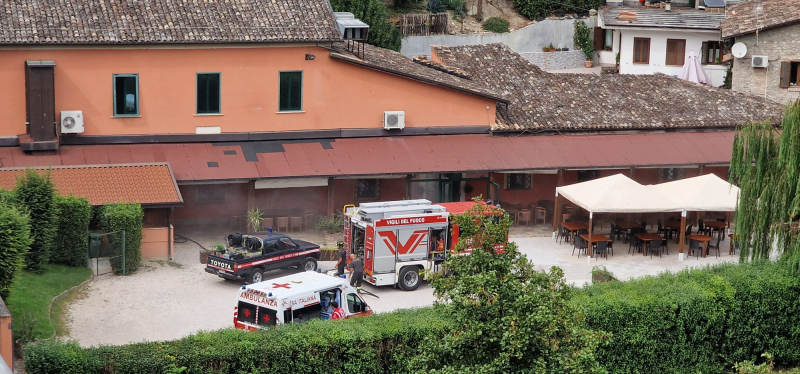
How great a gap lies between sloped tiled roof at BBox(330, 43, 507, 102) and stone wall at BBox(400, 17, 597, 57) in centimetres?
1476

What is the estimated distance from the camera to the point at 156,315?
85.3ft

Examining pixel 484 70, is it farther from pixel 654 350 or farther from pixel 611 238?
pixel 654 350

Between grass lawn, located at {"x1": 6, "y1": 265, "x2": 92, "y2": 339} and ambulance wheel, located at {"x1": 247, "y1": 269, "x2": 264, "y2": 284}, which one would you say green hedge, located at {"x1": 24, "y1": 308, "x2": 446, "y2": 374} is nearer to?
grass lawn, located at {"x1": 6, "y1": 265, "x2": 92, "y2": 339}

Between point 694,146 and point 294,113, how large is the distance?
13.6 m

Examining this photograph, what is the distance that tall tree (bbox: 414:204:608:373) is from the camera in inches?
570

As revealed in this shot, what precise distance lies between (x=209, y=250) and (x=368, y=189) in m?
6.43

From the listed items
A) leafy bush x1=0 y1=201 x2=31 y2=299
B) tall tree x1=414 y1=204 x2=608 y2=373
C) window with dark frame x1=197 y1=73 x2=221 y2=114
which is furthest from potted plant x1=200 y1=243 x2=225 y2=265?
tall tree x1=414 y1=204 x2=608 y2=373

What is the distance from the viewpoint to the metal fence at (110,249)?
1140 inches

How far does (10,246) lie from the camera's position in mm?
22641

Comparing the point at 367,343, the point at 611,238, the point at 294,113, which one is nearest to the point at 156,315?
the point at 367,343

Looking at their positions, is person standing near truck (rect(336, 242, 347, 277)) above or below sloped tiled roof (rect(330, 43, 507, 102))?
below

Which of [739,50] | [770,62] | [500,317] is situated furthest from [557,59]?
[500,317]

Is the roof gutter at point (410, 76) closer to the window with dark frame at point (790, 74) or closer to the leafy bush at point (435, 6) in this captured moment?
the window with dark frame at point (790, 74)

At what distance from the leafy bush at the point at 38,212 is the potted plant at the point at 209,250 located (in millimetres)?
4213
